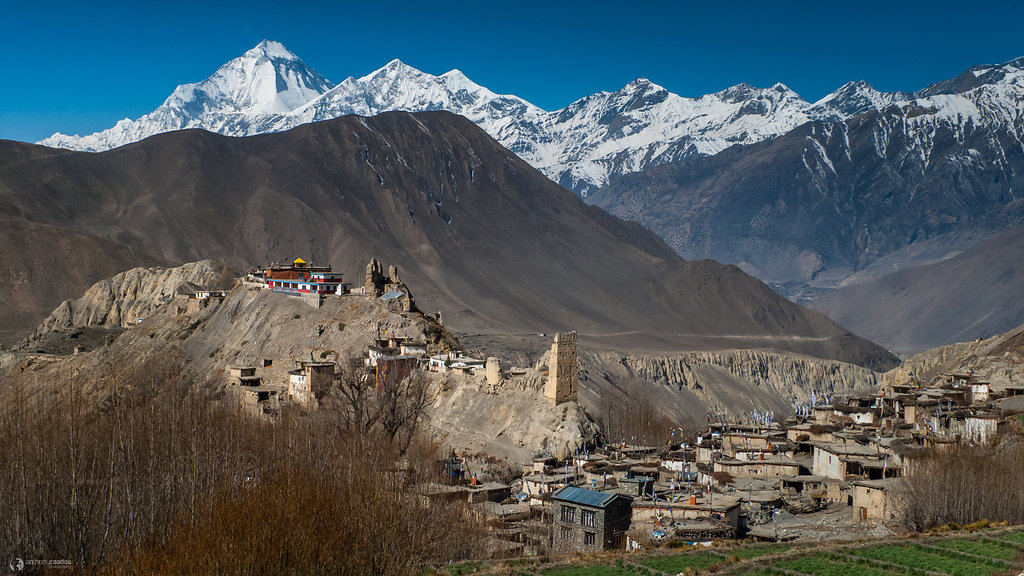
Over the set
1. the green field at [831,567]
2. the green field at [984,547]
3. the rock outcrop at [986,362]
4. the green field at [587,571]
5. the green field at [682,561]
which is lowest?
the green field at [587,571]

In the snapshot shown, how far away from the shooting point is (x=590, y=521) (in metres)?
44.6

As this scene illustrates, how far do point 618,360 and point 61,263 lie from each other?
333 ft

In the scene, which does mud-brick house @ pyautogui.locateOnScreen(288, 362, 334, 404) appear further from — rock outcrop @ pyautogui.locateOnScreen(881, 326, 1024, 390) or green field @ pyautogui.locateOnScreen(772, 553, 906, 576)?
green field @ pyautogui.locateOnScreen(772, 553, 906, 576)

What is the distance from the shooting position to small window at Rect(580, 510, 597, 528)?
44.5 m

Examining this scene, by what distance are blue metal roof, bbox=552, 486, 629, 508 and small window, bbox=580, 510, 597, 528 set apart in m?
0.40

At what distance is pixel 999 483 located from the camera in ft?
153

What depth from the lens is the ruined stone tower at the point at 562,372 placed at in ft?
255

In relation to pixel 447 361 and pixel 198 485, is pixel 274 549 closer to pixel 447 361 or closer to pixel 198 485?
pixel 198 485

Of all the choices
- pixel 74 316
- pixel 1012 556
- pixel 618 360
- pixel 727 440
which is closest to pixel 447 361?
pixel 727 440

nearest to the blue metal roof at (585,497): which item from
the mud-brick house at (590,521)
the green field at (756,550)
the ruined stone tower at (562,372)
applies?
the mud-brick house at (590,521)

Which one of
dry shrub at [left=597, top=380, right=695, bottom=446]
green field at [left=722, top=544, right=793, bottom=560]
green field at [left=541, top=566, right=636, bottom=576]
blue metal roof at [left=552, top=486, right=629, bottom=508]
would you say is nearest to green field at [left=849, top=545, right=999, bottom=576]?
green field at [left=722, top=544, right=793, bottom=560]

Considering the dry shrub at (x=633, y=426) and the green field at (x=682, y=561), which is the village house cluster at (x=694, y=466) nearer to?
the green field at (x=682, y=561)

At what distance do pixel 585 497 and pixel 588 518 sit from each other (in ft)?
3.57

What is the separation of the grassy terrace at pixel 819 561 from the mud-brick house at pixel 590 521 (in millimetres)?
5176
